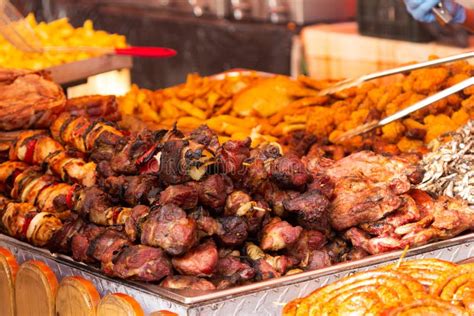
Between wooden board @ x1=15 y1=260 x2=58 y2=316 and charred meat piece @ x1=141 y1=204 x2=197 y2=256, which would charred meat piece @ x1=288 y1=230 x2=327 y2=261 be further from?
wooden board @ x1=15 y1=260 x2=58 y2=316

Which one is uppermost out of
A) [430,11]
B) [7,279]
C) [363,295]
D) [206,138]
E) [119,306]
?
[430,11]

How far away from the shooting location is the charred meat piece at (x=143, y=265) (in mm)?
2275

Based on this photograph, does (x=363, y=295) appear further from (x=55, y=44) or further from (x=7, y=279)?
(x=55, y=44)

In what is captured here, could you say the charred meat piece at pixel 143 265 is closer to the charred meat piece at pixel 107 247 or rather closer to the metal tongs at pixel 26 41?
the charred meat piece at pixel 107 247

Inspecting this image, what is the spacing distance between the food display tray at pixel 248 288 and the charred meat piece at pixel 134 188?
0.22 m

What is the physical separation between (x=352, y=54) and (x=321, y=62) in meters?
0.26

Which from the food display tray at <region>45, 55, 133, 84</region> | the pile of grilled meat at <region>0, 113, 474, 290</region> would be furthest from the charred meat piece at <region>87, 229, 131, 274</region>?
the food display tray at <region>45, 55, 133, 84</region>

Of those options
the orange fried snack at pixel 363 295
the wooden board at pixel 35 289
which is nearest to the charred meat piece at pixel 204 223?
the orange fried snack at pixel 363 295

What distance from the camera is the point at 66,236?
102 inches

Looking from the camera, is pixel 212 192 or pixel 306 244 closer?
pixel 212 192

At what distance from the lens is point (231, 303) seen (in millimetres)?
2240

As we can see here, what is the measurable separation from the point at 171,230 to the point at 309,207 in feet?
1.35

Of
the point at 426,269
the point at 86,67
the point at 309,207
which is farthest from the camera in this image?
the point at 86,67

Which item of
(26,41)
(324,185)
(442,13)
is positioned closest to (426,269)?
(324,185)
